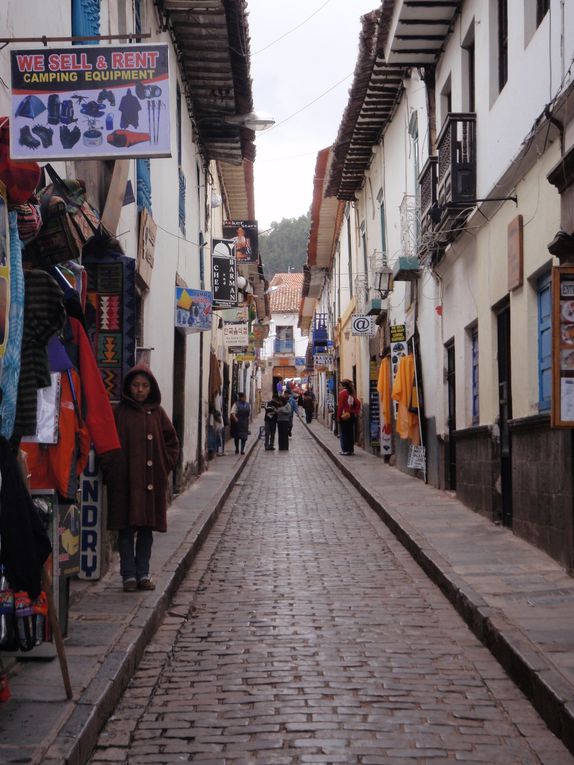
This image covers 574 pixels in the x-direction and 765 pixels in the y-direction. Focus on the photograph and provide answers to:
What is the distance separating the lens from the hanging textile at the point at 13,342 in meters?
5.06

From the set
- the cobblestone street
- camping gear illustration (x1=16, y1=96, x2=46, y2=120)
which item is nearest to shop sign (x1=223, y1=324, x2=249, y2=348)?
the cobblestone street

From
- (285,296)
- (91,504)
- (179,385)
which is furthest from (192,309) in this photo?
(285,296)

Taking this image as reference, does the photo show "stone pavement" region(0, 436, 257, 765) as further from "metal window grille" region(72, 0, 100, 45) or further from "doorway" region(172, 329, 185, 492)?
"doorway" region(172, 329, 185, 492)

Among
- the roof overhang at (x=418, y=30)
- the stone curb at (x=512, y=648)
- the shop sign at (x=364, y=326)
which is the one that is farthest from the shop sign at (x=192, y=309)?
the shop sign at (x=364, y=326)

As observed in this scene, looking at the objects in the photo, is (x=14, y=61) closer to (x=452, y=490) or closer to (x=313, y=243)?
(x=452, y=490)

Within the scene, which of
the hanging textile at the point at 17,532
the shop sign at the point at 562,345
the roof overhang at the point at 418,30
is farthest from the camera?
the roof overhang at the point at 418,30

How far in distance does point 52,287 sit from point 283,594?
412 cm

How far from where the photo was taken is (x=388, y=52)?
1536 cm

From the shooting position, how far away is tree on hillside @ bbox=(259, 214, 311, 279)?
91.5m

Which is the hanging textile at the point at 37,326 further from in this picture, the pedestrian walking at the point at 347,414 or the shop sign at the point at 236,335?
the shop sign at the point at 236,335

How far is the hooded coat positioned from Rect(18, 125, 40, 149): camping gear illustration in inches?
110

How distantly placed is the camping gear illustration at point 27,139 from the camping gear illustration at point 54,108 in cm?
29

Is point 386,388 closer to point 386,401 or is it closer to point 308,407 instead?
point 386,401

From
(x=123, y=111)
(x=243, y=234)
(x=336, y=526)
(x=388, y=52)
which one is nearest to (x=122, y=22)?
(x=123, y=111)
